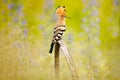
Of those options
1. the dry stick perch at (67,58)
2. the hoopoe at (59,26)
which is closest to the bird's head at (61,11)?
the hoopoe at (59,26)

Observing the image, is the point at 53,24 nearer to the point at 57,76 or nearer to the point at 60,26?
the point at 60,26

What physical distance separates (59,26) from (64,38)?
11 centimetres

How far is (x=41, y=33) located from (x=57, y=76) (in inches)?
15.1

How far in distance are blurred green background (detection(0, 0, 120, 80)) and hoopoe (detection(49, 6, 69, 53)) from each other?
4cm

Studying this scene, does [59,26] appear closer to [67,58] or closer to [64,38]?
[64,38]

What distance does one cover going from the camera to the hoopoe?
285cm

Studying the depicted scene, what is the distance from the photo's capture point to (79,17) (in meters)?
2.91

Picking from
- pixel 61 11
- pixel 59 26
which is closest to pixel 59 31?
pixel 59 26

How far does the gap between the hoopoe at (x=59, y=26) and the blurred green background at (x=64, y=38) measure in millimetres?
36

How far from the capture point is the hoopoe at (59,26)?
285 cm

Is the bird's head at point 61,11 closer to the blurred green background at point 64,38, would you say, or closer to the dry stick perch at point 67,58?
the blurred green background at point 64,38

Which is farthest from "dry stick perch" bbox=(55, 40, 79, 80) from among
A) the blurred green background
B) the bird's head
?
the bird's head

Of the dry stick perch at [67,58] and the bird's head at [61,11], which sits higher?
the bird's head at [61,11]

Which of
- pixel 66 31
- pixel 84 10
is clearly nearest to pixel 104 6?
pixel 84 10
